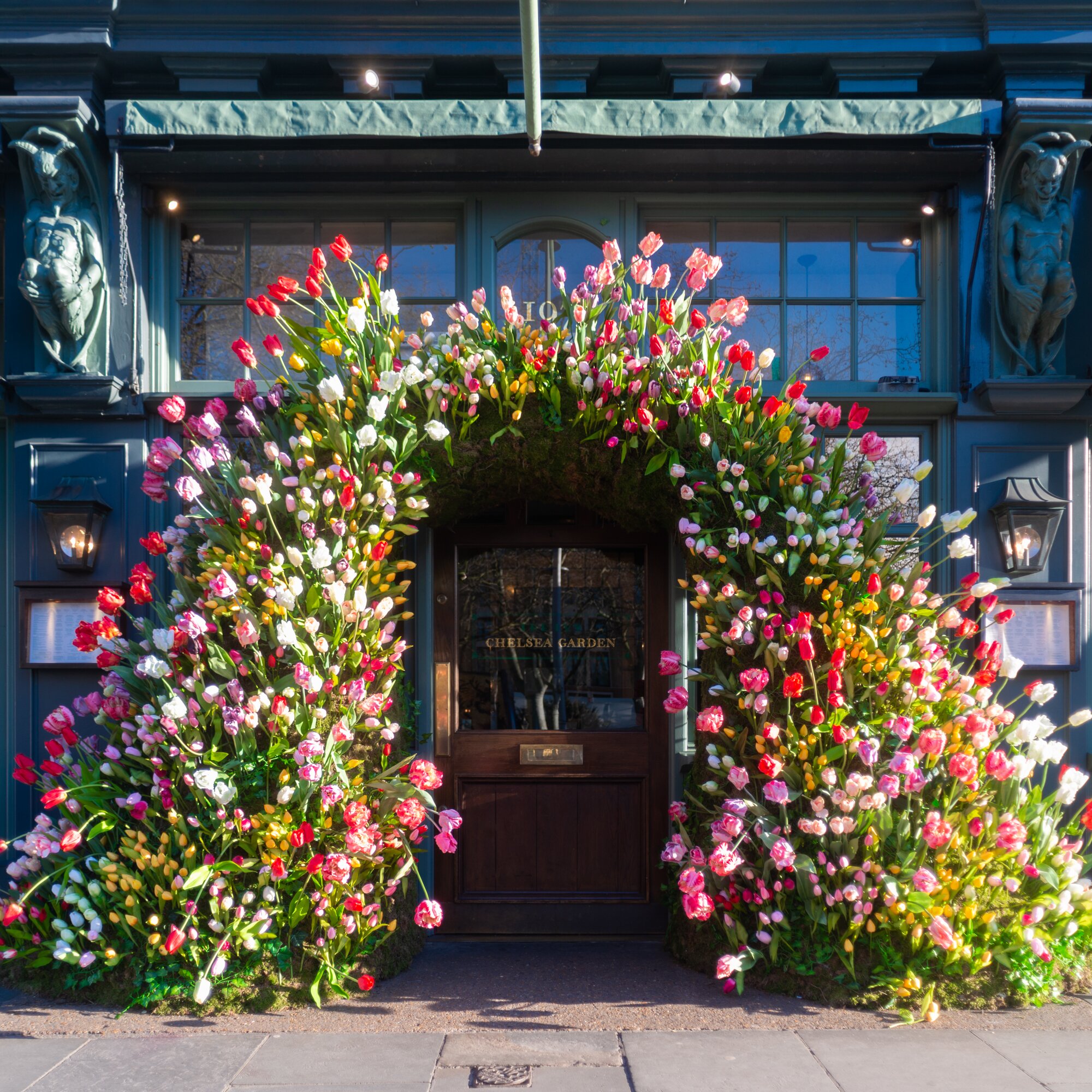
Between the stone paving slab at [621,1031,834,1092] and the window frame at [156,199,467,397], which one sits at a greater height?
the window frame at [156,199,467,397]

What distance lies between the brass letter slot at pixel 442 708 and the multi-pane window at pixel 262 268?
206 cm

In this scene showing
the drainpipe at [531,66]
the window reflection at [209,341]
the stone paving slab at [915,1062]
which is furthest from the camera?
the window reflection at [209,341]

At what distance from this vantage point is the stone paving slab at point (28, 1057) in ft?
11.2

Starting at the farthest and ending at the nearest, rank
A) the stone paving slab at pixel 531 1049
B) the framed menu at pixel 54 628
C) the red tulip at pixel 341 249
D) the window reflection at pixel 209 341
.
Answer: the window reflection at pixel 209 341, the framed menu at pixel 54 628, the red tulip at pixel 341 249, the stone paving slab at pixel 531 1049

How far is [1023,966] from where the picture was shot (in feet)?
13.3

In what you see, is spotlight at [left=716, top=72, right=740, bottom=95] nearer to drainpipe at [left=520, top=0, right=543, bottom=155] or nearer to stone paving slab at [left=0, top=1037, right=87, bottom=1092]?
drainpipe at [left=520, top=0, right=543, bottom=155]

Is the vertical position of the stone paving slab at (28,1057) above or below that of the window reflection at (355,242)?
below

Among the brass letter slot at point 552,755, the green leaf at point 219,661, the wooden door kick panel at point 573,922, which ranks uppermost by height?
the green leaf at point 219,661

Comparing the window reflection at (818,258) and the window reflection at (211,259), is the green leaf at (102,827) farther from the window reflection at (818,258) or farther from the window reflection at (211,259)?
the window reflection at (818,258)

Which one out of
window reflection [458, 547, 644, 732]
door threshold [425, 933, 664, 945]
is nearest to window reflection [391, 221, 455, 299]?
window reflection [458, 547, 644, 732]

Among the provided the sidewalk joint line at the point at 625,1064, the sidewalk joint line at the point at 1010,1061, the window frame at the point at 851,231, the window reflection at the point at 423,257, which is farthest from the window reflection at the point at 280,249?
the sidewalk joint line at the point at 1010,1061

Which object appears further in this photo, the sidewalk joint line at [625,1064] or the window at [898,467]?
the window at [898,467]

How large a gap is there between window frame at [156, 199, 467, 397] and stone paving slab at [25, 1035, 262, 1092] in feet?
10.8

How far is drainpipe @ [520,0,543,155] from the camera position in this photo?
3453 mm
